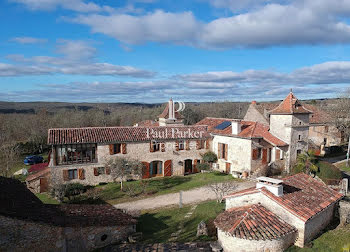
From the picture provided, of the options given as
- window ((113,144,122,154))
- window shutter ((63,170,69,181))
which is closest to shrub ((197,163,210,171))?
window ((113,144,122,154))

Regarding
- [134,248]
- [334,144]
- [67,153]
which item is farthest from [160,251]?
[334,144]

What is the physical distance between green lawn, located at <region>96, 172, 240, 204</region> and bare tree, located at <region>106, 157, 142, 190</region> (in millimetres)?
876

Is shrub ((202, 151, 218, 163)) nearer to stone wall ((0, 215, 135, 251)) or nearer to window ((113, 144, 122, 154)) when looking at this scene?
window ((113, 144, 122, 154))

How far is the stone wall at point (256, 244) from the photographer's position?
388 inches

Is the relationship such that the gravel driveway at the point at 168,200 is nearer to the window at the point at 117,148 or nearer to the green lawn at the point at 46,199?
the green lawn at the point at 46,199

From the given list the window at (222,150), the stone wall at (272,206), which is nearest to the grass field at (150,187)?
the window at (222,150)

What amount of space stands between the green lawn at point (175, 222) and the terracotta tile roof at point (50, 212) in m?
1.45

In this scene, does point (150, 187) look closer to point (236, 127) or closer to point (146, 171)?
point (146, 171)

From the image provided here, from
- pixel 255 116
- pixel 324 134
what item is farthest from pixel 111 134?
pixel 324 134

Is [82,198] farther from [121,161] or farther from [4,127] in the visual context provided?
[4,127]

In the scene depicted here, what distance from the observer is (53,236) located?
34.3 ft

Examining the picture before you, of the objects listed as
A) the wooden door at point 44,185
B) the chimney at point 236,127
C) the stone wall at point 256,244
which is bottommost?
the wooden door at point 44,185

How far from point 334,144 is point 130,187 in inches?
1199

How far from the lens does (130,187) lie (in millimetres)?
21562
